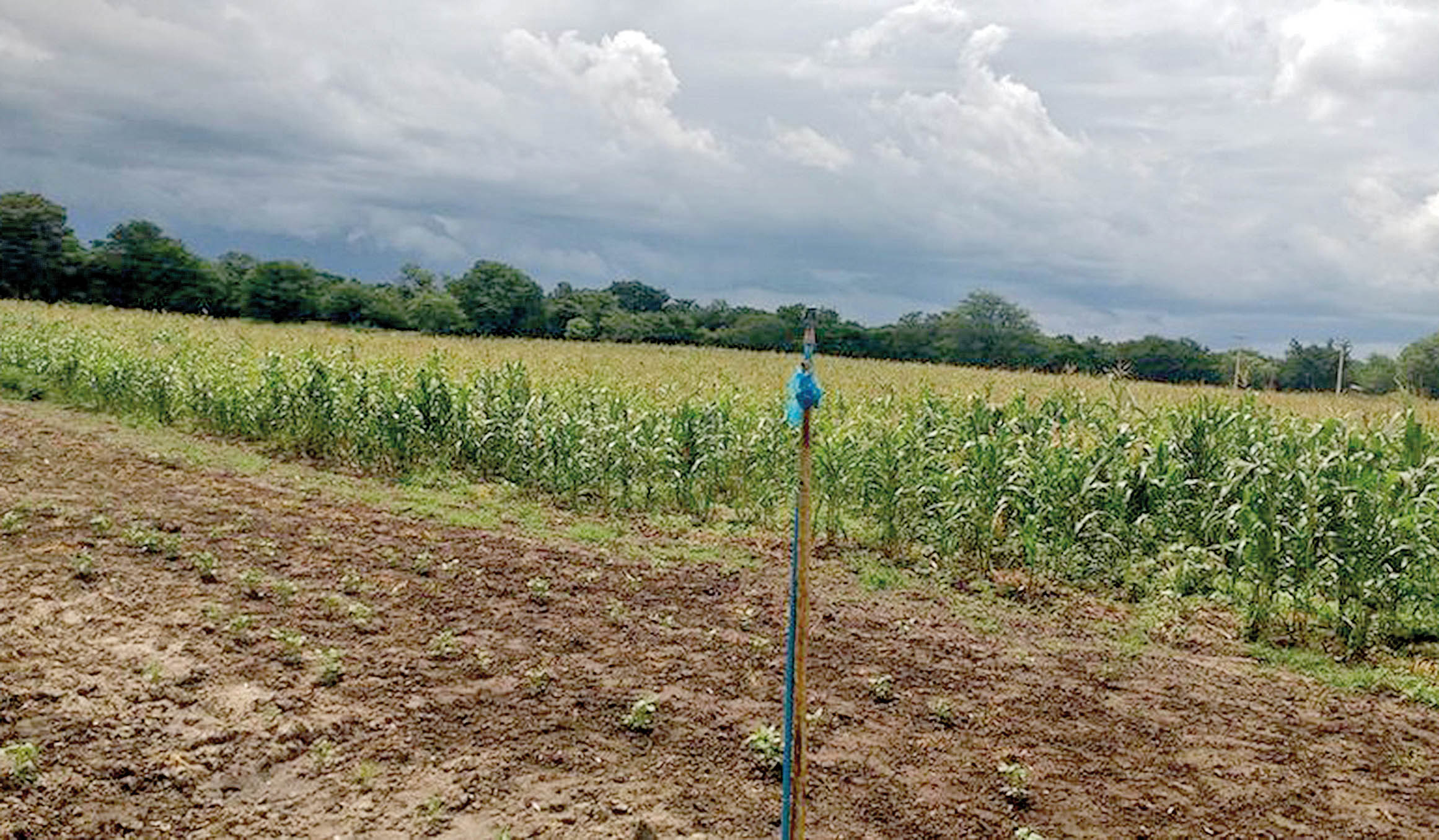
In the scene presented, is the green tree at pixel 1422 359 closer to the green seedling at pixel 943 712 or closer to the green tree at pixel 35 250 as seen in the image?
the green seedling at pixel 943 712

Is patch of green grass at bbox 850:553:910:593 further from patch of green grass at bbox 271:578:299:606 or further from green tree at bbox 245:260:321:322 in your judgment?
green tree at bbox 245:260:321:322

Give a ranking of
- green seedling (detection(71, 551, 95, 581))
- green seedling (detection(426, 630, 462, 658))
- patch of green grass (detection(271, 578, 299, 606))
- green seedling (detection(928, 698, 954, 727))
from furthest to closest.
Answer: green seedling (detection(71, 551, 95, 581)), patch of green grass (detection(271, 578, 299, 606)), green seedling (detection(426, 630, 462, 658)), green seedling (detection(928, 698, 954, 727))

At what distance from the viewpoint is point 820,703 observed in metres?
5.62

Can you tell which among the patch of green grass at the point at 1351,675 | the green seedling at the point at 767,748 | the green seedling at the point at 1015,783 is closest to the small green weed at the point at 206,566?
the green seedling at the point at 767,748

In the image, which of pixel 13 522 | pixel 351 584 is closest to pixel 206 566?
pixel 351 584

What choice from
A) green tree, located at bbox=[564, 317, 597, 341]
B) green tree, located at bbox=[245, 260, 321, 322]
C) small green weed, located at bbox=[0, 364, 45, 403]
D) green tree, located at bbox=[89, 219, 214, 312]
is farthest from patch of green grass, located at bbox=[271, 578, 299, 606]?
green tree, located at bbox=[89, 219, 214, 312]

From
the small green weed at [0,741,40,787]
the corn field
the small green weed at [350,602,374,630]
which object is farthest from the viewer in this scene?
the corn field

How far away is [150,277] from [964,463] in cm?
5783

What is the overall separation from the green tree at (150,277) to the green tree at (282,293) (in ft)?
9.23

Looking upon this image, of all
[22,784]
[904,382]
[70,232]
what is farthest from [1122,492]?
[70,232]

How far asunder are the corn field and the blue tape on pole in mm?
5541

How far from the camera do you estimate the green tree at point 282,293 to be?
182 ft

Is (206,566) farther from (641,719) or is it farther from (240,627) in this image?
(641,719)

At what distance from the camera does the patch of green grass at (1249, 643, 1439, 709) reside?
21.3 feet
